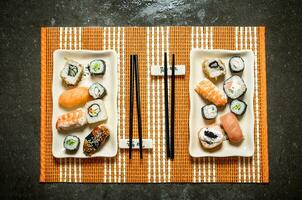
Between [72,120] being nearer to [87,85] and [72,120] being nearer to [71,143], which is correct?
[71,143]

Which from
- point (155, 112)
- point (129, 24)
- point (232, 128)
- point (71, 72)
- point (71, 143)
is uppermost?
point (129, 24)

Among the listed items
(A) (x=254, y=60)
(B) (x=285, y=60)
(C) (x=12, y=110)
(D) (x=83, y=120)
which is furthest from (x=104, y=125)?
(B) (x=285, y=60)

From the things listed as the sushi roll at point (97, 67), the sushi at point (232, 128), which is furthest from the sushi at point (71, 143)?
the sushi at point (232, 128)

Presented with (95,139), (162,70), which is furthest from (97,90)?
(162,70)

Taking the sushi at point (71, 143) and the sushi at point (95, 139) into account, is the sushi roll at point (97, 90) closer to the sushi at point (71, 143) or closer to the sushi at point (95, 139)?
the sushi at point (95, 139)

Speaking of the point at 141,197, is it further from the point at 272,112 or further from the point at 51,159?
the point at 272,112

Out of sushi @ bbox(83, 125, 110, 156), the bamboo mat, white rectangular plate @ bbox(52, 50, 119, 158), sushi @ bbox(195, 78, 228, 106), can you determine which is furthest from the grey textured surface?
sushi @ bbox(195, 78, 228, 106)

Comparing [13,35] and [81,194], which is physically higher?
[13,35]
